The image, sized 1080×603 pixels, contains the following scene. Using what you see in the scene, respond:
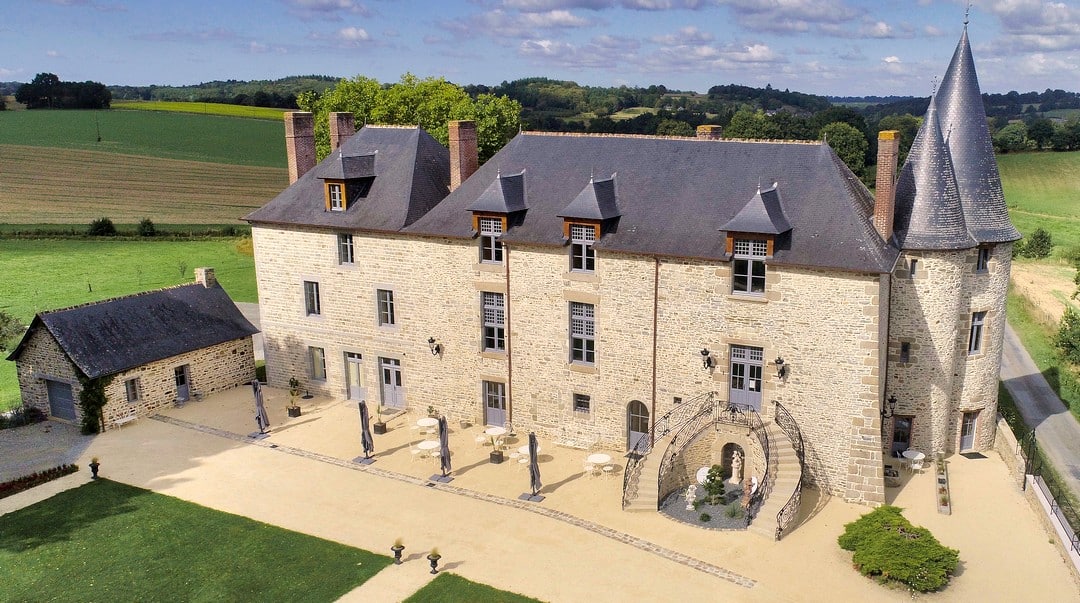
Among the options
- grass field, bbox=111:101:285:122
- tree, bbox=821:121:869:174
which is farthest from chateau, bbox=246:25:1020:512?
grass field, bbox=111:101:285:122

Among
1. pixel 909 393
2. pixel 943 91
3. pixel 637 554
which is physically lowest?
pixel 637 554

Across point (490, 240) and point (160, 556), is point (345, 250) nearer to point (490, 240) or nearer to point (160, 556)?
point (490, 240)

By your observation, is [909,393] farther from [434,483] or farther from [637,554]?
[434,483]

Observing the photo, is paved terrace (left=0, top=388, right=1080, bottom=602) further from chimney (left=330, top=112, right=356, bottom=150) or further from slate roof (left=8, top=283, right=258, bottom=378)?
chimney (left=330, top=112, right=356, bottom=150)

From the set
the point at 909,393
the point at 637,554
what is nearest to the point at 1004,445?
the point at 909,393

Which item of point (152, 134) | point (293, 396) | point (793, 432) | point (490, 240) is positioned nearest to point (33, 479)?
point (293, 396)

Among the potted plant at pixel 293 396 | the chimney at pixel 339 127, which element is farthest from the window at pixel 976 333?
the chimney at pixel 339 127

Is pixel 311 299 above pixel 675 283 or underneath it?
underneath
